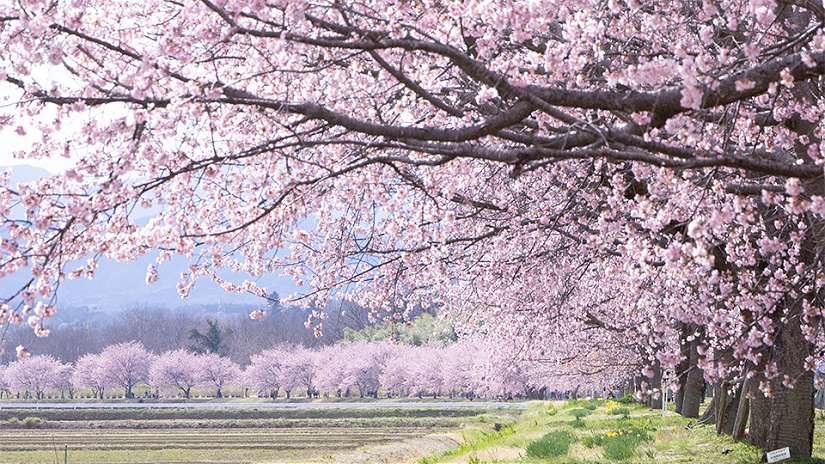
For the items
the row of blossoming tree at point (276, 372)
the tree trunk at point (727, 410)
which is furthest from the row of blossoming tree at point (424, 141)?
the row of blossoming tree at point (276, 372)

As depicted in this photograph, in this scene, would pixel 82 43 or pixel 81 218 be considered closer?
pixel 81 218

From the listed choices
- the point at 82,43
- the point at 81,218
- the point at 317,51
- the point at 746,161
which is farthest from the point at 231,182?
the point at 746,161

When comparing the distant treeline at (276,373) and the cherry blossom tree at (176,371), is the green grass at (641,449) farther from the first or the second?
the cherry blossom tree at (176,371)

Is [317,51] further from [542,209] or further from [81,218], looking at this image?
[542,209]

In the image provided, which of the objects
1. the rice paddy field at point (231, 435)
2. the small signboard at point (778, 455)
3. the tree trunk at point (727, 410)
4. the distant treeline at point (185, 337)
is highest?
the distant treeline at point (185, 337)

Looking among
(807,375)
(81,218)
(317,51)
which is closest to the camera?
(81,218)

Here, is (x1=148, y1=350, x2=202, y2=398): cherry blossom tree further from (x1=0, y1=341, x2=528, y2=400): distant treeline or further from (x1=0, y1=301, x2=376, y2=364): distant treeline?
(x1=0, y1=301, x2=376, y2=364): distant treeline

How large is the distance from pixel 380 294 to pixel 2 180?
747 centimetres

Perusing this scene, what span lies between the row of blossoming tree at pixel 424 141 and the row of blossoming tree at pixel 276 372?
289 ft

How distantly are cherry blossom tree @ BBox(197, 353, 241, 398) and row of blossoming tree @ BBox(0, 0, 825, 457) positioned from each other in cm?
10904

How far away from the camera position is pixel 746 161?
669cm

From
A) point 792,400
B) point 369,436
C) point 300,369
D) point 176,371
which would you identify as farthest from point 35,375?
point 792,400

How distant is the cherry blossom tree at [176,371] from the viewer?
392 feet

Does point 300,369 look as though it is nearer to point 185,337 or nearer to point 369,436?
point 185,337
